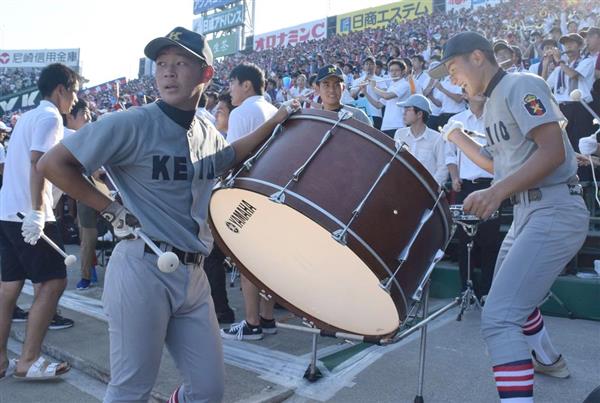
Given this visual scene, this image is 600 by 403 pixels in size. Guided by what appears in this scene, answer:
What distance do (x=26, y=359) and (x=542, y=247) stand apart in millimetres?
3514

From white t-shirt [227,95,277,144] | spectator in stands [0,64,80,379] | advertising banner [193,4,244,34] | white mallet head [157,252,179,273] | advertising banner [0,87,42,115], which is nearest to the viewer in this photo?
white mallet head [157,252,179,273]

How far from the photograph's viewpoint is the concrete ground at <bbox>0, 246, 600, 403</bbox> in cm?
321

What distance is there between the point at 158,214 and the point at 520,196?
6.43 feet

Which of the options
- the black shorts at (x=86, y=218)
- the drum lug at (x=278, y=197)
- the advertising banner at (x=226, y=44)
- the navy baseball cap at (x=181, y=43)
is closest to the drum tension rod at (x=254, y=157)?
the drum lug at (x=278, y=197)

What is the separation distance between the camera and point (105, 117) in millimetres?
2164

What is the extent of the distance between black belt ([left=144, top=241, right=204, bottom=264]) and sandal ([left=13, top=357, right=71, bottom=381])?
2.03 m

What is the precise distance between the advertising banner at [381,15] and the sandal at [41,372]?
95.9 feet

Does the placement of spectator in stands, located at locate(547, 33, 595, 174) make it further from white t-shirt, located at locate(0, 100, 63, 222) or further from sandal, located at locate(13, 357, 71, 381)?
sandal, located at locate(13, 357, 71, 381)

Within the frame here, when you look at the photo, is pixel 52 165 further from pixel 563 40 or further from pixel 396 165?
pixel 563 40

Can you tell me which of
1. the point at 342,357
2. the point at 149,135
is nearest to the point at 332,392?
the point at 342,357

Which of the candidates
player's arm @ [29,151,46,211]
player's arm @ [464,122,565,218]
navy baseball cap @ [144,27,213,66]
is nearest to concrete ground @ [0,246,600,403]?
player's arm @ [29,151,46,211]

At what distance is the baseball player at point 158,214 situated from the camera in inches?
83.7

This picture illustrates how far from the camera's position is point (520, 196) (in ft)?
9.29

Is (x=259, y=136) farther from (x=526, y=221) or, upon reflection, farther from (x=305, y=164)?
(x=526, y=221)
